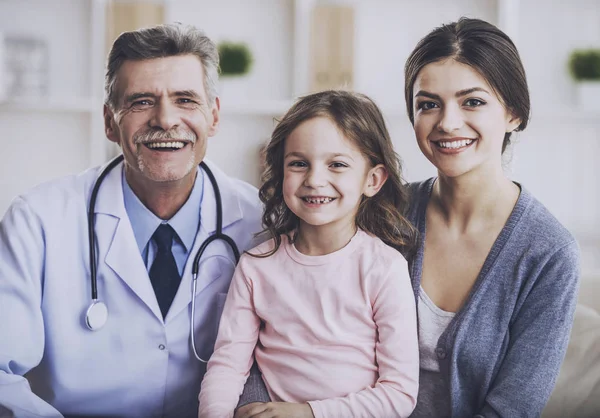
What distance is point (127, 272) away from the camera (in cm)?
160

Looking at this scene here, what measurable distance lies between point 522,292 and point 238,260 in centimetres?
69

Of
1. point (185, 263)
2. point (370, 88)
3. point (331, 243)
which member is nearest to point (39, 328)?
point (185, 263)

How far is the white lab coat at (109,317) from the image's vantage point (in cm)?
159

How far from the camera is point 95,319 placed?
5.16 feet

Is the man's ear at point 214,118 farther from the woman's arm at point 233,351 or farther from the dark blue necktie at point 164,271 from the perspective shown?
the woman's arm at point 233,351

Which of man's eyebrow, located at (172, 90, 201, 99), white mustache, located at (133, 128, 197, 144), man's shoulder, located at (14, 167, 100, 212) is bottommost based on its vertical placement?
man's shoulder, located at (14, 167, 100, 212)

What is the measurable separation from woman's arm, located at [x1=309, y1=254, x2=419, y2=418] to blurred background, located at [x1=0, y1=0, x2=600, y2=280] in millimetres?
1815

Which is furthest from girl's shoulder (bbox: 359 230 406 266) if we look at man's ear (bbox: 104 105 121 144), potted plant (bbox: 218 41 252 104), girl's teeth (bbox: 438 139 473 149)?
potted plant (bbox: 218 41 252 104)

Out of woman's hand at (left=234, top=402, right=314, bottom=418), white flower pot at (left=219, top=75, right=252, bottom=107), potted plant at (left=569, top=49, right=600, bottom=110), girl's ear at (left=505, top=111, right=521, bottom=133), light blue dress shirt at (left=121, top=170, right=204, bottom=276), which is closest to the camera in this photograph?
woman's hand at (left=234, top=402, right=314, bottom=418)

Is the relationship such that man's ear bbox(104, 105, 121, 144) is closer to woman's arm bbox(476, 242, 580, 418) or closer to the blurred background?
woman's arm bbox(476, 242, 580, 418)

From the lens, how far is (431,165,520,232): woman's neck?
5.09ft

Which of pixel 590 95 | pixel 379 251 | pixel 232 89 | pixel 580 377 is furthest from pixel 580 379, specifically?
pixel 232 89

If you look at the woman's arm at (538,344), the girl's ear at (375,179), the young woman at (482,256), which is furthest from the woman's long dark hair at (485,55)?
the woman's arm at (538,344)

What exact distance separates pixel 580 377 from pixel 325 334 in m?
0.77
